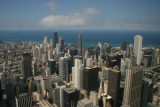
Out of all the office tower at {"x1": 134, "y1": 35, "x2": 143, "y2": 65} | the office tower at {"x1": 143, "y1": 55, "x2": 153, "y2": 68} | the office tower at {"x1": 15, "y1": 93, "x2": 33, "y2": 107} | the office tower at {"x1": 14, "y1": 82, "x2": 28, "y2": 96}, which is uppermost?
the office tower at {"x1": 134, "y1": 35, "x2": 143, "y2": 65}

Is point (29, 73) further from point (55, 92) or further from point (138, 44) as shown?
point (138, 44)

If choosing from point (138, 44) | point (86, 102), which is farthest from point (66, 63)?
point (138, 44)

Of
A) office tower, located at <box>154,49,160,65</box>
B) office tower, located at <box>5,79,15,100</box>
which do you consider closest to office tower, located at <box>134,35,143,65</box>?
office tower, located at <box>154,49,160,65</box>

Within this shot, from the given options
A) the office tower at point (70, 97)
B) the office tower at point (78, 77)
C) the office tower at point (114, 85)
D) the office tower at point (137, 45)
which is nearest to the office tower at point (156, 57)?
the office tower at point (137, 45)

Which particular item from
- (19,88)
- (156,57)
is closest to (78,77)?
(19,88)

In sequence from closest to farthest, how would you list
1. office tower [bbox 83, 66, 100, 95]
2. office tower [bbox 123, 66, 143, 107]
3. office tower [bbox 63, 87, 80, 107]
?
office tower [bbox 63, 87, 80, 107] → office tower [bbox 123, 66, 143, 107] → office tower [bbox 83, 66, 100, 95]

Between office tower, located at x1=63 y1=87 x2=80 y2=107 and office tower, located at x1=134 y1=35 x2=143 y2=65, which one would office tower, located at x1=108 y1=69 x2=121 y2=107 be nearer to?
office tower, located at x1=63 y1=87 x2=80 y2=107
